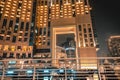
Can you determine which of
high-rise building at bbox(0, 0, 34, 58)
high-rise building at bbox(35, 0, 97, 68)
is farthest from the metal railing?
high-rise building at bbox(0, 0, 34, 58)

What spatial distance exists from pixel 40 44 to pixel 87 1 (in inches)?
852

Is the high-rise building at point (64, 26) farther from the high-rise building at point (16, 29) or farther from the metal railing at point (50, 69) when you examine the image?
the metal railing at point (50, 69)

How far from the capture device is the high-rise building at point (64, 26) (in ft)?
158

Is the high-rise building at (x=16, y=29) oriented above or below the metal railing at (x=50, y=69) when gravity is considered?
below

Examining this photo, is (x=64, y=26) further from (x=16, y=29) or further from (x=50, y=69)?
(x=50, y=69)

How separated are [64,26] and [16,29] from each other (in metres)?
12.6

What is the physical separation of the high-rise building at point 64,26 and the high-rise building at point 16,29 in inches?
185

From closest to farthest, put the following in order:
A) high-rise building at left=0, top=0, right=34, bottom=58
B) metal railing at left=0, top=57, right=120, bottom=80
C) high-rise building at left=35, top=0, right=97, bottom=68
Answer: metal railing at left=0, top=57, right=120, bottom=80
high-rise building at left=0, top=0, right=34, bottom=58
high-rise building at left=35, top=0, right=97, bottom=68

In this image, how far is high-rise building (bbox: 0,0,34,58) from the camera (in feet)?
149

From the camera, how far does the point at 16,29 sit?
49594mm

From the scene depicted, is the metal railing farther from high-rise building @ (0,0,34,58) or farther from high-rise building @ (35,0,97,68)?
high-rise building @ (0,0,34,58)

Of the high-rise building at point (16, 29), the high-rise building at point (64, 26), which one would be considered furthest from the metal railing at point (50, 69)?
the high-rise building at point (16, 29)

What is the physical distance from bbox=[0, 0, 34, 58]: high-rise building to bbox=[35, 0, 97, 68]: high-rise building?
15.4 feet

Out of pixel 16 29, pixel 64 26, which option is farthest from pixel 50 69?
pixel 16 29
